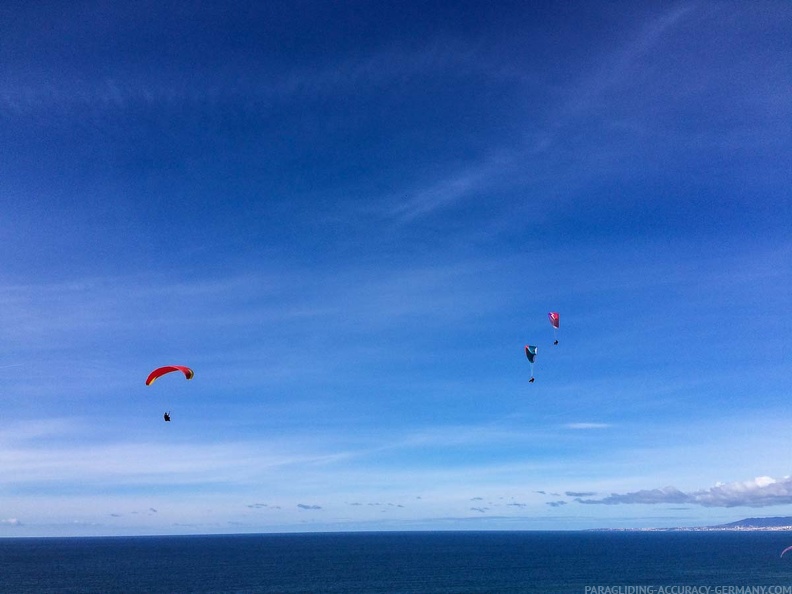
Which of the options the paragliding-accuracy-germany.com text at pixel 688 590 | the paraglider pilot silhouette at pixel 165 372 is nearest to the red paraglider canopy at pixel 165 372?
the paraglider pilot silhouette at pixel 165 372

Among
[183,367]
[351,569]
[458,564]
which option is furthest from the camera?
[458,564]

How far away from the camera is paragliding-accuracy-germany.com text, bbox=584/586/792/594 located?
90.4 meters

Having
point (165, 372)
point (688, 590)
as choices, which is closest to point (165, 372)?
point (165, 372)

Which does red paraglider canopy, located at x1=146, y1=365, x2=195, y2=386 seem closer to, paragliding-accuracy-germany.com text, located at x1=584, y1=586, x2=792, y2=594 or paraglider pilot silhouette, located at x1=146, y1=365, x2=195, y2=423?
paraglider pilot silhouette, located at x1=146, y1=365, x2=195, y2=423

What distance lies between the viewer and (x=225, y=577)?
117500mm

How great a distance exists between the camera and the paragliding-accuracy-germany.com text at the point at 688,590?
90.4 metres

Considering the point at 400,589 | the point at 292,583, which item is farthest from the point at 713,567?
the point at 292,583

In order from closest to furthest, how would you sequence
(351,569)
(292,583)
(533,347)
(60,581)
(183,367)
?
(183,367)
(533,347)
(292,583)
(60,581)
(351,569)

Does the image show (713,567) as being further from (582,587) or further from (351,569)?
(351,569)

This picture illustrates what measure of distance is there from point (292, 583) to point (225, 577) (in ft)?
67.9

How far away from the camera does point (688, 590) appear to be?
3654 inches

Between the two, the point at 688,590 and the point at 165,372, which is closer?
the point at 165,372

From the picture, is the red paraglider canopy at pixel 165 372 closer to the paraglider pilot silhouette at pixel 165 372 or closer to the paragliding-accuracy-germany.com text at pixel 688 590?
the paraglider pilot silhouette at pixel 165 372

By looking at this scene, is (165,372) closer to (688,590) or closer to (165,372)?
(165,372)
